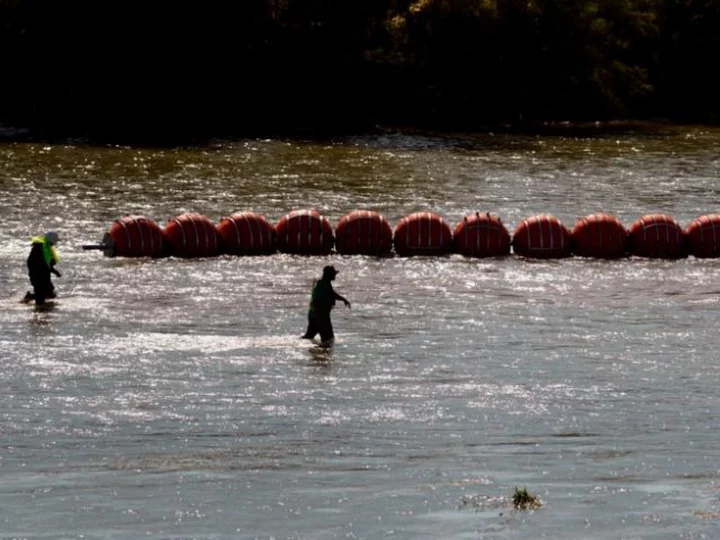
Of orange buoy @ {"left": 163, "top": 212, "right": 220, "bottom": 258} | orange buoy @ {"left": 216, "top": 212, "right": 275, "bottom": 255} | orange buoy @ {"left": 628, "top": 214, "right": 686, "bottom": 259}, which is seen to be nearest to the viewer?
orange buoy @ {"left": 163, "top": 212, "right": 220, "bottom": 258}

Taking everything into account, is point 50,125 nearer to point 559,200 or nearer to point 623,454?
point 559,200

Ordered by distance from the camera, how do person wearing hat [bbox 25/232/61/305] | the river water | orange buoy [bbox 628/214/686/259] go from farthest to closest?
orange buoy [bbox 628/214/686/259] → person wearing hat [bbox 25/232/61/305] → the river water

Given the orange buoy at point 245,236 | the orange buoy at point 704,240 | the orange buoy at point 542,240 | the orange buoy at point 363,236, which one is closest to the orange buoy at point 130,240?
the orange buoy at point 245,236

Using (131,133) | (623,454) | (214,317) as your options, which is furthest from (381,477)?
(131,133)

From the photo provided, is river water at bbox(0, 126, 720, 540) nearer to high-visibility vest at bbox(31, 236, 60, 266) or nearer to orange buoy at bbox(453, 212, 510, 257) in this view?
orange buoy at bbox(453, 212, 510, 257)

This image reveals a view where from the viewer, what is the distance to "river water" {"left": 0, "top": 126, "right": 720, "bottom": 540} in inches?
930

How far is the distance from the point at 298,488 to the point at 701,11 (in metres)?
84.0

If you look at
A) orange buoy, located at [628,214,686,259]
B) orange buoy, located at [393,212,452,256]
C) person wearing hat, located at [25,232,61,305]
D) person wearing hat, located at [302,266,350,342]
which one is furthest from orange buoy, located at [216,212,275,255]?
person wearing hat, located at [302,266,350,342]

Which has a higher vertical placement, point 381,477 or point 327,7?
point 327,7

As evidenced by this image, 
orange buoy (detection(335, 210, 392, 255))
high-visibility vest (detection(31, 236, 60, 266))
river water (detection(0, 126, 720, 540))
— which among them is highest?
high-visibility vest (detection(31, 236, 60, 266))

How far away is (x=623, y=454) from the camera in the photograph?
2706 cm

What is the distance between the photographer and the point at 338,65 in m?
95.8

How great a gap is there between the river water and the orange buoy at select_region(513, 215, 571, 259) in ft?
1.75

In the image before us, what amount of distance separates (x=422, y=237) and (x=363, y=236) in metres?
1.69
